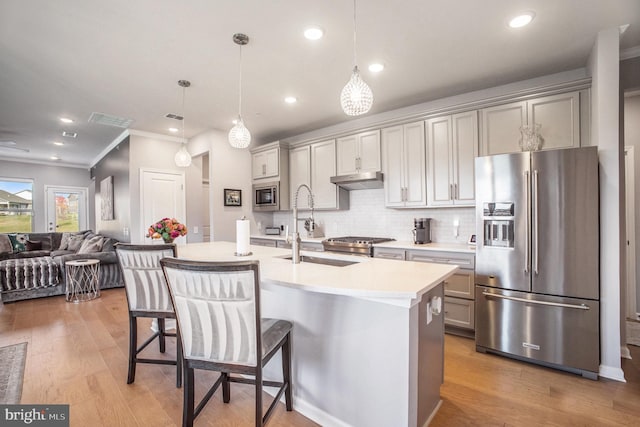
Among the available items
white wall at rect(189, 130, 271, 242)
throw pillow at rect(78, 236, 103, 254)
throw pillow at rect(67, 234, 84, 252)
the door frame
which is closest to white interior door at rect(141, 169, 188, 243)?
white wall at rect(189, 130, 271, 242)

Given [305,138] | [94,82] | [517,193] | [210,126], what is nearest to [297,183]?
[305,138]

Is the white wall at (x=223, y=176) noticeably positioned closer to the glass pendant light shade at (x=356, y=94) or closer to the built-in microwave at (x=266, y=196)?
the built-in microwave at (x=266, y=196)

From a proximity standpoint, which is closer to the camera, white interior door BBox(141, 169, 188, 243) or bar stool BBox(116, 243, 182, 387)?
bar stool BBox(116, 243, 182, 387)

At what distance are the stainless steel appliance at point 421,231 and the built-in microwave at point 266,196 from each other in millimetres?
2371

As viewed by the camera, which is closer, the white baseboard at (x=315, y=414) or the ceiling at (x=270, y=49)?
the white baseboard at (x=315, y=414)

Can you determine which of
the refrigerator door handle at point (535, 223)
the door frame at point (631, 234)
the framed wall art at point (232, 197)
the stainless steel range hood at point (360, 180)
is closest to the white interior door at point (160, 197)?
the framed wall art at point (232, 197)

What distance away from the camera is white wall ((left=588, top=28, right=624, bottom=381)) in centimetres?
227

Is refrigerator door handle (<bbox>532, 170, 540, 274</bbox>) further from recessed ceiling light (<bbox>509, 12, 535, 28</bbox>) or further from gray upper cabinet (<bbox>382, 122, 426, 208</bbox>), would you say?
gray upper cabinet (<bbox>382, 122, 426, 208</bbox>)

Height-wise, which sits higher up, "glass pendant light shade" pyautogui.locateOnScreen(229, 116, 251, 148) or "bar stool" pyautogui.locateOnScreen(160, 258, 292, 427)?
"glass pendant light shade" pyautogui.locateOnScreen(229, 116, 251, 148)

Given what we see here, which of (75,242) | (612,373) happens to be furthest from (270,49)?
(75,242)

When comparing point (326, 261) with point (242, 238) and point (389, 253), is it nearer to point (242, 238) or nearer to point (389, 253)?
point (242, 238)

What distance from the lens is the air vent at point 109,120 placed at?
438 cm

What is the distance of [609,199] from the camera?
231 cm

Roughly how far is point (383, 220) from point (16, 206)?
354 inches
